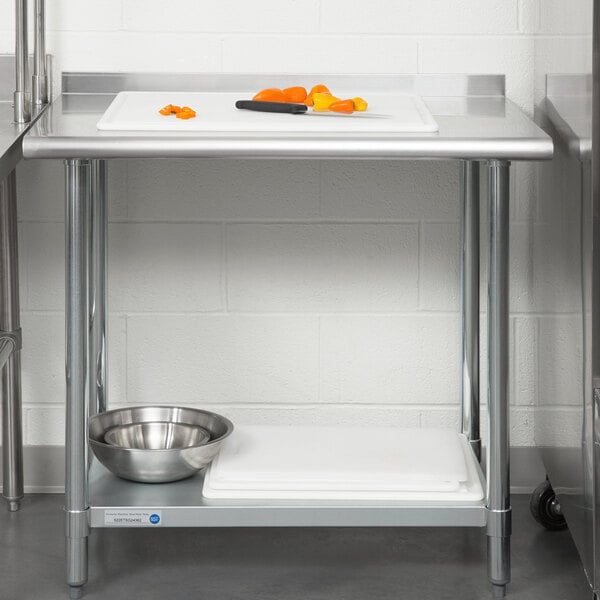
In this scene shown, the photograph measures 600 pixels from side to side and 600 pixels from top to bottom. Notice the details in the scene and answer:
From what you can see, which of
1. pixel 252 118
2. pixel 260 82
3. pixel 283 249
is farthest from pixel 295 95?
pixel 283 249

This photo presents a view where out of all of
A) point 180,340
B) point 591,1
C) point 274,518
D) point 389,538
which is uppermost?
point 591,1

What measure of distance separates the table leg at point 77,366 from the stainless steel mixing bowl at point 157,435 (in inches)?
11.6

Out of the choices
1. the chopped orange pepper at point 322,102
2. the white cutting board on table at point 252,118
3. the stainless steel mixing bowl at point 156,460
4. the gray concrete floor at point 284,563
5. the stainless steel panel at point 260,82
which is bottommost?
the gray concrete floor at point 284,563

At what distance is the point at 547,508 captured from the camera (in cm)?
251

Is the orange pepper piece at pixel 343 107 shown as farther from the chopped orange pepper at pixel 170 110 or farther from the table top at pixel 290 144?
the chopped orange pepper at pixel 170 110

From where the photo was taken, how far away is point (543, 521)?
2525mm

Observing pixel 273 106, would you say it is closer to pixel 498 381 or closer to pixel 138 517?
pixel 498 381

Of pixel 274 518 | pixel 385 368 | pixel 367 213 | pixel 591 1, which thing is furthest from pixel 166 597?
pixel 591 1

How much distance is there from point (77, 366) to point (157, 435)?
0.43 meters

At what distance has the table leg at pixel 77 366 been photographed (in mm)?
2012

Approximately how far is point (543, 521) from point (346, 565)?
469mm

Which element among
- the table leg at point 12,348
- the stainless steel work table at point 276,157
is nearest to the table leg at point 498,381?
the stainless steel work table at point 276,157

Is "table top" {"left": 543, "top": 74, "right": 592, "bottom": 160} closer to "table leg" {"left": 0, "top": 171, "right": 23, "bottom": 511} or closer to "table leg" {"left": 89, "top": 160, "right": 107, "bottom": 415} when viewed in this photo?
"table leg" {"left": 89, "top": 160, "right": 107, "bottom": 415}

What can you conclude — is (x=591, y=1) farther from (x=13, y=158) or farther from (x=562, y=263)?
(x=13, y=158)
